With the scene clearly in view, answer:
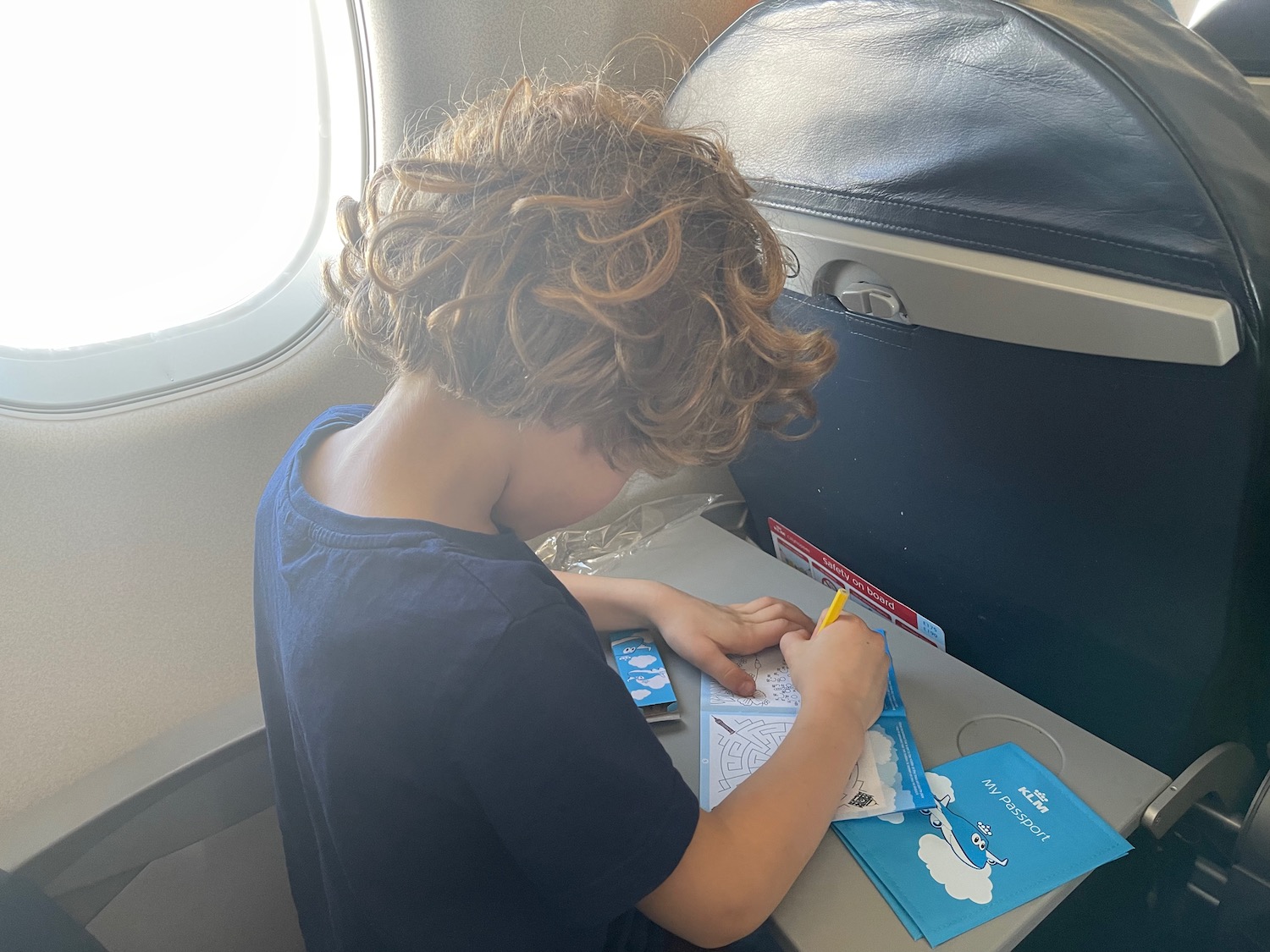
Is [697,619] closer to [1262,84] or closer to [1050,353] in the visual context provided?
[1050,353]

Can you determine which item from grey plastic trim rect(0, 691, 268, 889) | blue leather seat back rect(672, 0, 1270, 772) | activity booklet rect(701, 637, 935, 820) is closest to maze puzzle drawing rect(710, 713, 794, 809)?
activity booklet rect(701, 637, 935, 820)

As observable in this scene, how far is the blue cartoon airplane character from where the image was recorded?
2.12ft

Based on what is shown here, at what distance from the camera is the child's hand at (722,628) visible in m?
0.84

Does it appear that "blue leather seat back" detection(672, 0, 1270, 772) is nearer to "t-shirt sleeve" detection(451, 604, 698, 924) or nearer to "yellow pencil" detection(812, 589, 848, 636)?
"yellow pencil" detection(812, 589, 848, 636)

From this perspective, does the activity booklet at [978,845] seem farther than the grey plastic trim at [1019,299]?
A: Yes

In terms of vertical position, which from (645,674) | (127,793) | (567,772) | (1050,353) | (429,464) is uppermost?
(1050,353)

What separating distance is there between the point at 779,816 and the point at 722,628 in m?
0.25

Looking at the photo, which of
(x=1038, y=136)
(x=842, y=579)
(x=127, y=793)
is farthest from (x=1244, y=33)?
(x=127, y=793)

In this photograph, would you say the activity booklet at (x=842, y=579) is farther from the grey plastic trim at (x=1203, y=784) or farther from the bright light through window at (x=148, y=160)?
the bright light through window at (x=148, y=160)

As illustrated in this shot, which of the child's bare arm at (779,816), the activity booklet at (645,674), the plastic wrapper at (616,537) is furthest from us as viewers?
the plastic wrapper at (616,537)

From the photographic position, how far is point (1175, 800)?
0.69 m

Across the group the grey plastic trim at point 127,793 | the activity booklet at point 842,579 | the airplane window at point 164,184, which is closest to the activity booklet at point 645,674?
the activity booklet at point 842,579

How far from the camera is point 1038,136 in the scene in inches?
21.5

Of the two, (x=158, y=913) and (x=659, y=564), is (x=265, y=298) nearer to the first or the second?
(x=659, y=564)
